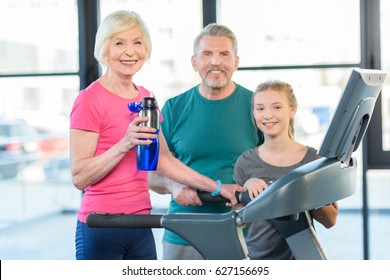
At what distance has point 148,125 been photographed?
55.4 inches

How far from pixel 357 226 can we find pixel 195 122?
1258mm

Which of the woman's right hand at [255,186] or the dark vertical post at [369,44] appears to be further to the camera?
the dark vertical post at [369,44]

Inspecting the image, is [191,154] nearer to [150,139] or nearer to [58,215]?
[150,139]

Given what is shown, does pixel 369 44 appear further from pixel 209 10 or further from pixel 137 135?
pixel 137 135

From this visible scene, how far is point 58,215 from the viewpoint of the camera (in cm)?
304

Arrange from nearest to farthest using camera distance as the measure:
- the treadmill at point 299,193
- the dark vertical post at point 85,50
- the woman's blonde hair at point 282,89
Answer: the treadmill at point 299,193, the woman's blonde hair at point 282,89, the dark vertical post at point 85,50

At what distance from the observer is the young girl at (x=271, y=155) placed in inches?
60.7

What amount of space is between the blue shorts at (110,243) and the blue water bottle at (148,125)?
0.17 meters

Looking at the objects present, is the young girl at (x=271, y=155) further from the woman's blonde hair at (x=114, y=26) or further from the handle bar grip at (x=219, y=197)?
the woman's blonde hair at (x=114, y=26)

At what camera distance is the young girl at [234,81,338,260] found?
154cm

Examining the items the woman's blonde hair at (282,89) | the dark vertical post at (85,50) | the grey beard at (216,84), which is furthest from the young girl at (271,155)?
the dark vertical post at (85,50)

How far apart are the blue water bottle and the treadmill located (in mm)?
265
